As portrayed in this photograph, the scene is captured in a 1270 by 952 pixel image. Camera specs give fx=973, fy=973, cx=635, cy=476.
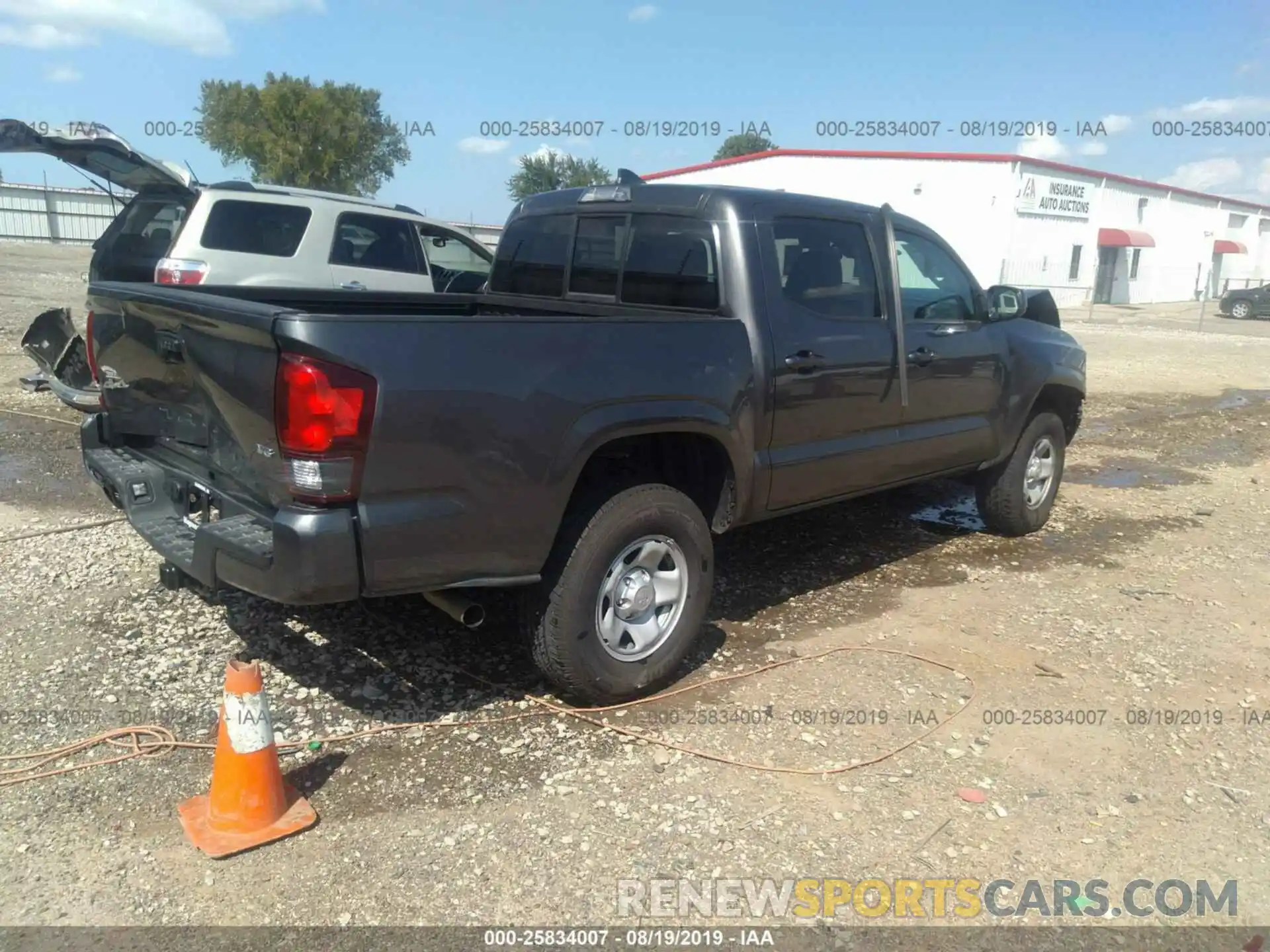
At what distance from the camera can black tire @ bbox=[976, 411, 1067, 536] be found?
6051 millimetres

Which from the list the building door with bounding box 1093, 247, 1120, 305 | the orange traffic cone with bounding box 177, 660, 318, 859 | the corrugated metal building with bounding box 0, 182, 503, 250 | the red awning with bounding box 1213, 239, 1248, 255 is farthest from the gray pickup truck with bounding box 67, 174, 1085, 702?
the red awning with bounding box 1213, 239, 1248, 255

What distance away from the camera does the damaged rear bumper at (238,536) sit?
286 centimetres

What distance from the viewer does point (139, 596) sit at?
455 centimetres

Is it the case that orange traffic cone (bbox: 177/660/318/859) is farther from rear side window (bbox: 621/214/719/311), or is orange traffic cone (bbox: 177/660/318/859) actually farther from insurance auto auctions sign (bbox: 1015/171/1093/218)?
insurance auto auctions sign (bbox: 1015/171/1093/218)

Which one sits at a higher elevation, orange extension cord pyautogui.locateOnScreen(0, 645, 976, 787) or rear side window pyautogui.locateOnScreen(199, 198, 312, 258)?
rear side window pyautogui.locateOnScreen(199, 198, 312, 258)

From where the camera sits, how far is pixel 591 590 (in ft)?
11.6

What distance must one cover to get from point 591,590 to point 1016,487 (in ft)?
11.9

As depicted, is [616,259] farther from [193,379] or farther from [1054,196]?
[1054,196]

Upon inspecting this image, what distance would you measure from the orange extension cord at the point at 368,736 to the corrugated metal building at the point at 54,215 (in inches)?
1131

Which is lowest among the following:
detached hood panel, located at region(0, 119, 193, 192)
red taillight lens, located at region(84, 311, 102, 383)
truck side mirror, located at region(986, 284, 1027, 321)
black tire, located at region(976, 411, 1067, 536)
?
black tire, located at region(976, 411, 1067, 536)

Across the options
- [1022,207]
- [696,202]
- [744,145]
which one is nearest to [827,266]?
[696,202]

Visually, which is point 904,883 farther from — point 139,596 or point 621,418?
point 139,596

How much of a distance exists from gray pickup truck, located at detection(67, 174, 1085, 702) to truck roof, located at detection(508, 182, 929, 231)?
0.05ft

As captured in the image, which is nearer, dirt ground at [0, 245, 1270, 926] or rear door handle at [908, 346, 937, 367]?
dirt ground at [0, 245, 1270, 926]
